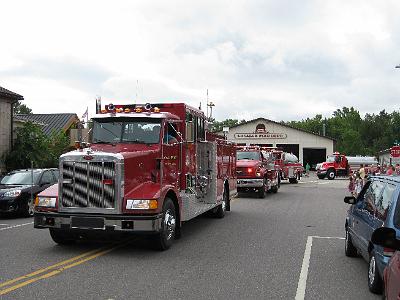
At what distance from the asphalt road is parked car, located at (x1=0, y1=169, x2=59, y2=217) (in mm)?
2144

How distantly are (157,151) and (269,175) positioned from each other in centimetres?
1460

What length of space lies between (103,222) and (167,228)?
129cm

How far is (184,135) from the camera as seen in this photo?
36.0 feet

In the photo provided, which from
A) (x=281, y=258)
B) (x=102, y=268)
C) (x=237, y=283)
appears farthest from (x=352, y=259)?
(x=102, y=268)

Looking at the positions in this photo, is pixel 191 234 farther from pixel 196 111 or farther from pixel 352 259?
pixel 352 259

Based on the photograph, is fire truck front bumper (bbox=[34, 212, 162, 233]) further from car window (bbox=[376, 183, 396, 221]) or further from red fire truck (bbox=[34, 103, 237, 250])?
car window (bbox=[376, 183, 396, 221])

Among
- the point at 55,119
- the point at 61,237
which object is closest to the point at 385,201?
the point at 61,237

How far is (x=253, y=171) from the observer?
2214 centimetres

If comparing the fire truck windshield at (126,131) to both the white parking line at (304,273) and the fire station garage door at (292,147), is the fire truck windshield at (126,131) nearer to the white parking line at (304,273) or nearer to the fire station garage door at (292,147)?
the white parking line at (304,273)

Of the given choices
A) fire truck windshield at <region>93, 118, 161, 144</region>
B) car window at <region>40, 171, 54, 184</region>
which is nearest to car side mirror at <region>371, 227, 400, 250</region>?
fire truck windshield at <region>93, 118, 161, 144</region>

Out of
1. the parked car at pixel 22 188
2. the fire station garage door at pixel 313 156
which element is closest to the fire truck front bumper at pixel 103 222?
the parked car at pixel 22 188

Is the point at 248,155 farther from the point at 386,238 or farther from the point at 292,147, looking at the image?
the point at 292,147

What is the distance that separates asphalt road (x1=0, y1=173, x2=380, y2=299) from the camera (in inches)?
258

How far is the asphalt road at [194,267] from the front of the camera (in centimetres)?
655
